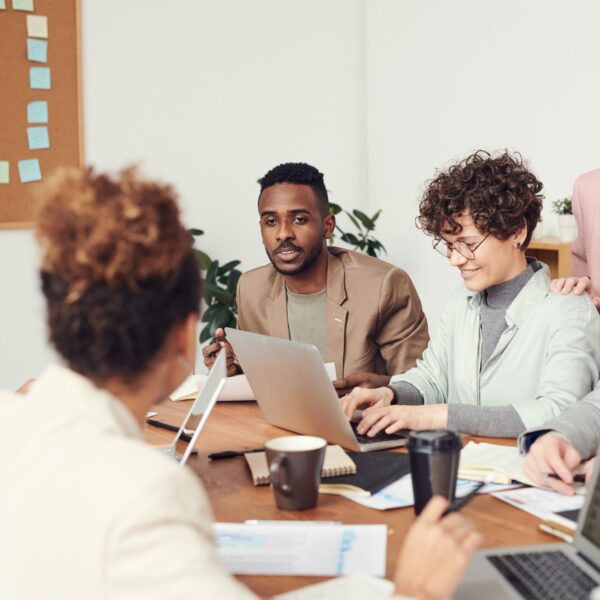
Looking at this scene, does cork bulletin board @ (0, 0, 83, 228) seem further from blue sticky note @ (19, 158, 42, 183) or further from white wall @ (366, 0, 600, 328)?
white wall @ (366, 0, 600, 328)

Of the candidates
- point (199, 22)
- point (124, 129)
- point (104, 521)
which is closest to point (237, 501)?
point (104, 521)

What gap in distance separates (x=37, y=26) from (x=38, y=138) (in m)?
0.50

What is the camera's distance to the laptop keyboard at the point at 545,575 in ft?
3.30

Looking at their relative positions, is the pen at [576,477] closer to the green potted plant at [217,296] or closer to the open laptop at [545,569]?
the open laptop at [545,569]

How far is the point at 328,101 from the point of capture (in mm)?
4711

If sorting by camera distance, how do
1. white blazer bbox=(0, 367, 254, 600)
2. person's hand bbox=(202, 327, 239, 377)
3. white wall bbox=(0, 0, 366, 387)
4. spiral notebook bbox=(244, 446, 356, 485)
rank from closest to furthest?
white blazer bbox=(0, 367, 254, 600), spiral notebook bbox=(244, 446, 356, 485), person's hand bbox=(202, 327, 239, 377), white wall bbox=(0, 0, 366, 387)

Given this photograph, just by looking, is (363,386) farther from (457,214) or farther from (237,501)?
(237,501)

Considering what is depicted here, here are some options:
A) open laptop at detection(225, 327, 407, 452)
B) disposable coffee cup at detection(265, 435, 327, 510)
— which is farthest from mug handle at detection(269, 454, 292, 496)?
open laptop at detection(225, 327, 407, 452)

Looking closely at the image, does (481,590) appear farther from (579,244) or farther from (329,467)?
(579,244)

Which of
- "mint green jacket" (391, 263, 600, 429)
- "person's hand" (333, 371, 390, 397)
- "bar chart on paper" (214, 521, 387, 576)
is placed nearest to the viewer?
"bar chart on paper" (214, 521, 387, 576)

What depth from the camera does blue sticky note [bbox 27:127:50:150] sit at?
12.7 ft

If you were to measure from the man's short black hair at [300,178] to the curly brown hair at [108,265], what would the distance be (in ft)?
5.80

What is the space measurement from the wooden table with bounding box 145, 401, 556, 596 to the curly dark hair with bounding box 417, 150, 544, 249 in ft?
1.76

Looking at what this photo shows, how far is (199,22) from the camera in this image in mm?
4289
